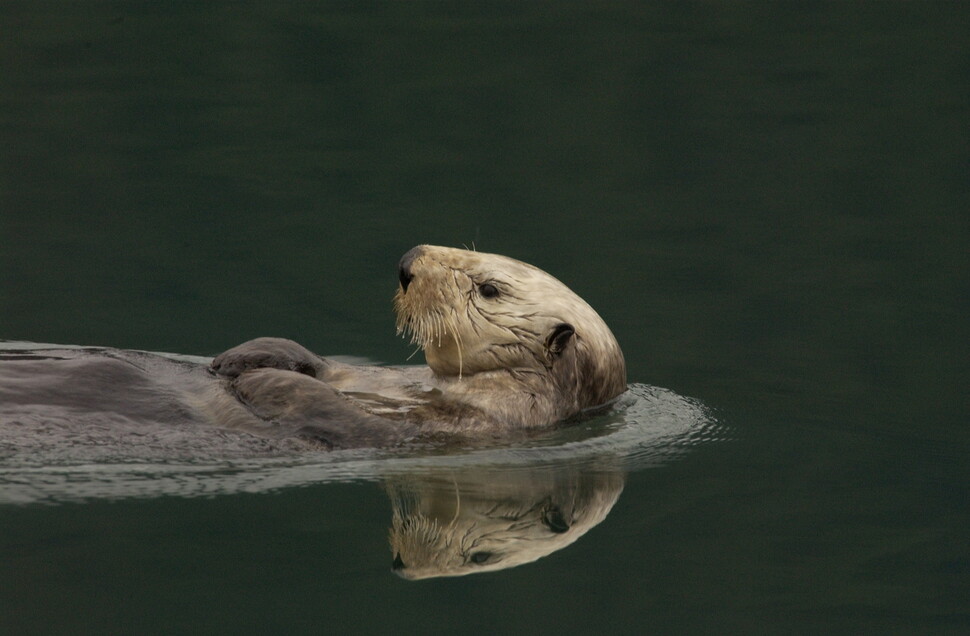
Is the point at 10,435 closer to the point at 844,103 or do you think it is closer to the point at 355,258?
the point at 355,258

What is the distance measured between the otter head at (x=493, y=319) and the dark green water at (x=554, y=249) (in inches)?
25.1

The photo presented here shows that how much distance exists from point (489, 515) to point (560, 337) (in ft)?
3.66

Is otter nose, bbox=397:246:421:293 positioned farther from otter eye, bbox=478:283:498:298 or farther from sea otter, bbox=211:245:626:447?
otter eye, bbox=478:283:498:298

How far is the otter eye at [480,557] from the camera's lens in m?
4.36

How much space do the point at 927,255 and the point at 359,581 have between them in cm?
542

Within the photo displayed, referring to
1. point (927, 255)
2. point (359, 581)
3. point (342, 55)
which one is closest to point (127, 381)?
point (359, 581)

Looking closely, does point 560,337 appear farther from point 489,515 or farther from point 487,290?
point 489,515

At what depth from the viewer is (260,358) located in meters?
5.72

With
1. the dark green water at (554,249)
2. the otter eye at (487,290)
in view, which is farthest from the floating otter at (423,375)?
the dark green water at (554,249)

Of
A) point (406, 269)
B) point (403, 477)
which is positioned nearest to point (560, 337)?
point (406, 269)

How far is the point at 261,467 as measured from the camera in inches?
197

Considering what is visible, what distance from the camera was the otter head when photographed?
18.9 ft

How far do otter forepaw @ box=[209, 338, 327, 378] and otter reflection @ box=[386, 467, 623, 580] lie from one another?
0.99 metres

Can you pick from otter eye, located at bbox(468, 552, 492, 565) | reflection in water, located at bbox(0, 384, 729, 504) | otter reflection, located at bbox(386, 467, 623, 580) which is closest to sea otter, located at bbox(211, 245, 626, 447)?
reflection in water, located at bbox(0, 384, 729, 504)
